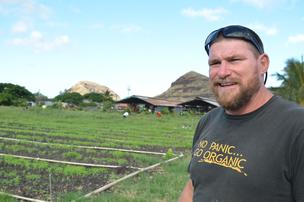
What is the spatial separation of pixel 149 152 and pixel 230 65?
9.28m

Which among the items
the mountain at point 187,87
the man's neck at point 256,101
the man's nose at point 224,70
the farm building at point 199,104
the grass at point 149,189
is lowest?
the grass at point 149,189

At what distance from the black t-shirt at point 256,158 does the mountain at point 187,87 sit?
265 feet

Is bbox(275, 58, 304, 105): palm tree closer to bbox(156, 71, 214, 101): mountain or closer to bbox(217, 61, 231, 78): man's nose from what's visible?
bbox(217, 61, 231, 78): man's nose

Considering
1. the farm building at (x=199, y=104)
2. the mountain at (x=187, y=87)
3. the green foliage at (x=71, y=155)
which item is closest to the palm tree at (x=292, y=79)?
the green foliage at (x=71, y=155)

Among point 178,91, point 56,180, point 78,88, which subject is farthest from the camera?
point 78,88

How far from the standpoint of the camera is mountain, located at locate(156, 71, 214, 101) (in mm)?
86000

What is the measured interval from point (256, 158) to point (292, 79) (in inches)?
935

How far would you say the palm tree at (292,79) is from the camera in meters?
22.5

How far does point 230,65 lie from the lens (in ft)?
5.83

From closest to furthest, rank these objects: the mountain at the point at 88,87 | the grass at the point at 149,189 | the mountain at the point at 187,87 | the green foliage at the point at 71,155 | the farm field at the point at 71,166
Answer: the grass at the point at 149,189 < the farm field at the point at 71,166 < the green foliage at the point at 71,155 < the mountain at the point at 187,87 < the mountain at the point at 88,87

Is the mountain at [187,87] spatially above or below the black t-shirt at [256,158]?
above

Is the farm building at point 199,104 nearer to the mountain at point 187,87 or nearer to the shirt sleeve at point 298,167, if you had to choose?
the mountain at point 187,87

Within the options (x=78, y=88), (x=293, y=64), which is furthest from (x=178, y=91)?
(x=293, y=64)

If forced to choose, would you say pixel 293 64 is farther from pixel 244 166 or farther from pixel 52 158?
pixel 244 166
